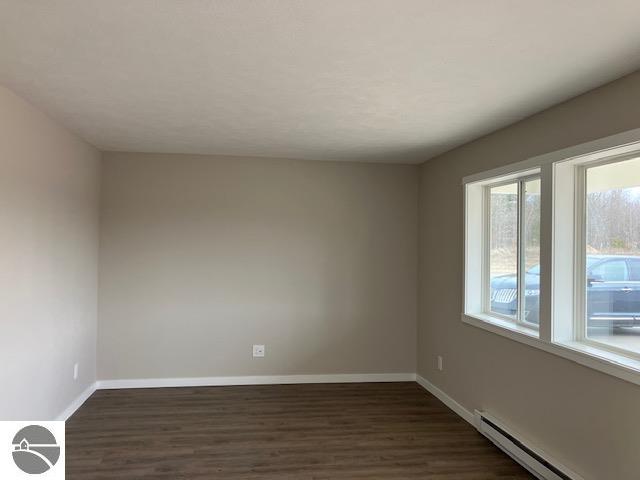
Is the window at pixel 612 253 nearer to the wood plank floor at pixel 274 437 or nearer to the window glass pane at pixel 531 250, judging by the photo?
the window glass pane at pixel 531 250

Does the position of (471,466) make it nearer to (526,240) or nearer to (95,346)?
(526,240)

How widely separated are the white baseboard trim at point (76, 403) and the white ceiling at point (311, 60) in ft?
7.35

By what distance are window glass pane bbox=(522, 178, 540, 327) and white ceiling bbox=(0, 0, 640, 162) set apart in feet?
1.80

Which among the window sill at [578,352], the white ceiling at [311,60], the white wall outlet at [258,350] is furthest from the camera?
the white wall outlet at [258,350]

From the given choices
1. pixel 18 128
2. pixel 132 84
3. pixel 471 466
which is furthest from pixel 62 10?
pixel 471 466

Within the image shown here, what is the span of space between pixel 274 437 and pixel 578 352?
2.13 meters

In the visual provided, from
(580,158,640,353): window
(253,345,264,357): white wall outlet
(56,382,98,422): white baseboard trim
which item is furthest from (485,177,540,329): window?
(56,382,98,422): white baseboard trim

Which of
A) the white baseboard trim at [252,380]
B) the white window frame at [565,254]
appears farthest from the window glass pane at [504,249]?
the white baseboard trim at [252,380]

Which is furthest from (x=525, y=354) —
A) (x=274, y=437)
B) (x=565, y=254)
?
(x=274, y=437)

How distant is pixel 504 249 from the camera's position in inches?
146

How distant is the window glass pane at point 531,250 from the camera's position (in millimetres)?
3260

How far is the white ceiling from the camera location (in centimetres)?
175

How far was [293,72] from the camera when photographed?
7.81 feet

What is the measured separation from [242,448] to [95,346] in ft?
6.90
